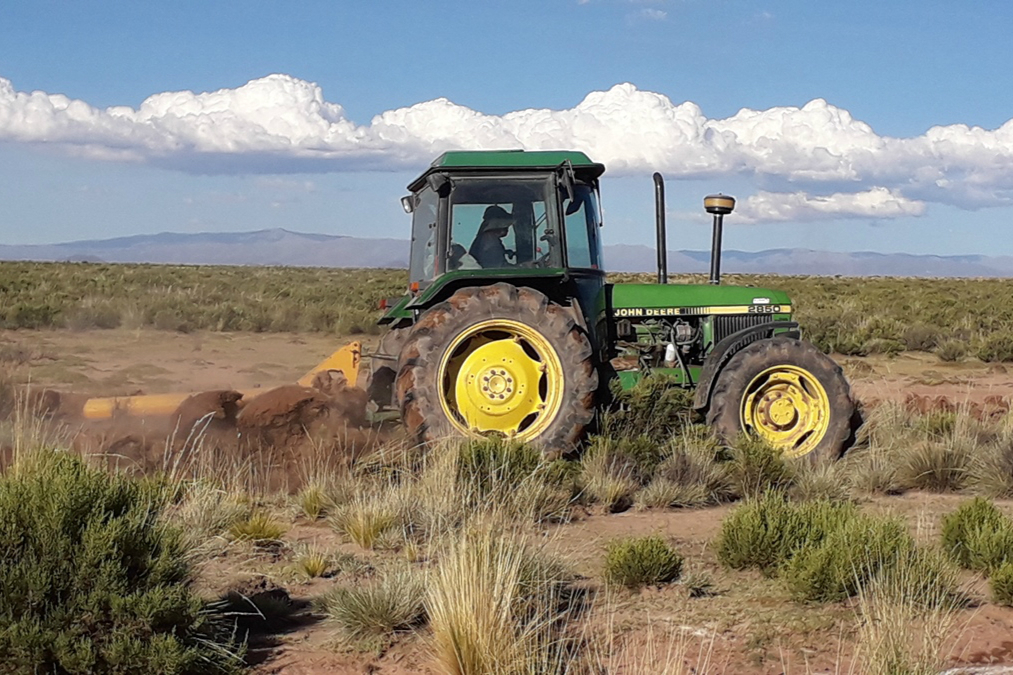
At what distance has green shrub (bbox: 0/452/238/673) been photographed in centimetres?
410

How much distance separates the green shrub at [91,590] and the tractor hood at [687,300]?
5773 millimetres

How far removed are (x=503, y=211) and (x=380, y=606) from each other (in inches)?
180

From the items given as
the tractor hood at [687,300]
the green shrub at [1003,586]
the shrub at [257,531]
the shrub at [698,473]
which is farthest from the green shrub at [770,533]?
the tractor hood at [687,300]

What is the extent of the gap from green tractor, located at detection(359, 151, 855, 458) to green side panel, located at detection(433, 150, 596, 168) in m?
0.01

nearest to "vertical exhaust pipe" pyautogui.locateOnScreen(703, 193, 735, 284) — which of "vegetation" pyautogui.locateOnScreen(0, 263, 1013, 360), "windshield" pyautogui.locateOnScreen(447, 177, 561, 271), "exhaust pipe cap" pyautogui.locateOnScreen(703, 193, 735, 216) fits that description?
"exhaust pipe cap" pyautogui.locateOnScreen(703, 193, 735, 216)

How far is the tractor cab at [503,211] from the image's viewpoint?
28.6 feet

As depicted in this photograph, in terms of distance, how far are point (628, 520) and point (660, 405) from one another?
1.78 m

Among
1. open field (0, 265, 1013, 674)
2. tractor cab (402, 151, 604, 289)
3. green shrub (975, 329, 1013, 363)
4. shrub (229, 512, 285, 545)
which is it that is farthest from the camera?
green shrub (975, 329, 1013, 363)

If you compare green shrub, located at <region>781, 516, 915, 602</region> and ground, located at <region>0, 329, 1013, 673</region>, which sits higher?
green shrub, located at <region>781, 516, 915, 602</region>

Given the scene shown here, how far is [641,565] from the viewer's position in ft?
18.4

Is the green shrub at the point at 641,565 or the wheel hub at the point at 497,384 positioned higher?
the wheel hub at the point at 497,384

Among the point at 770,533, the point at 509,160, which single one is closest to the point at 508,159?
the point at 509,160

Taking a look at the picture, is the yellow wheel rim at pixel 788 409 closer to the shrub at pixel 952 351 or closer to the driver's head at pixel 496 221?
the driver's head at pixel 496 221

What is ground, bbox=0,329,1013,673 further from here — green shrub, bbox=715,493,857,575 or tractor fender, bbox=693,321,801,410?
tractor fender, bbox=693,321,801,410
